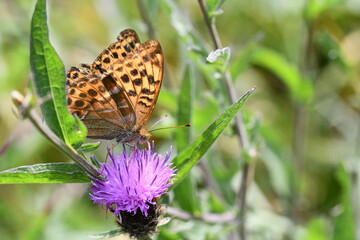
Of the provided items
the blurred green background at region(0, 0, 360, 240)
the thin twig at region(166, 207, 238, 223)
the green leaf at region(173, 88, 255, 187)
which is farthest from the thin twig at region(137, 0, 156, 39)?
the green leaf at region(173, 88, 255, 187)

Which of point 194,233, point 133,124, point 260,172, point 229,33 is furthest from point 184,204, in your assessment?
point 229,33

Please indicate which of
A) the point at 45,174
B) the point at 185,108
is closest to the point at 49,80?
the point at 45,174

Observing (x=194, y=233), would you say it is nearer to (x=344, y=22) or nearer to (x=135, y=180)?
(x=135, y=180)

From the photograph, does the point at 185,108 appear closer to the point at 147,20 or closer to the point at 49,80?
the point at 49,80

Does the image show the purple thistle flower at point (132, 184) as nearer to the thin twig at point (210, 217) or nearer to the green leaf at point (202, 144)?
the green leaf at point (202, 144)

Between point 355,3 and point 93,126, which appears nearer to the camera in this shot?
point 93,126

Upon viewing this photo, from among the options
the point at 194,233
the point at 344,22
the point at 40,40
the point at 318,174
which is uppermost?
the point at 40,40
